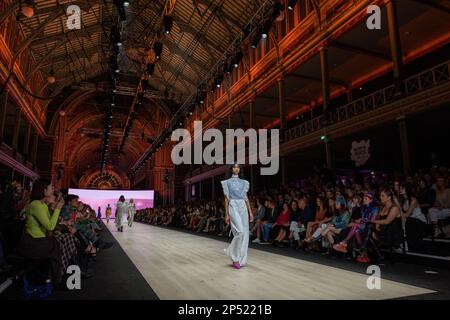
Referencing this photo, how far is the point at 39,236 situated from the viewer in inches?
123

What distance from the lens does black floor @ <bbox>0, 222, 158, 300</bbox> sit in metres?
3.12

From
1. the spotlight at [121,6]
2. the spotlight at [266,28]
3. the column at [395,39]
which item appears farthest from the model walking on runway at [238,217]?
the spotlight at [266,28]

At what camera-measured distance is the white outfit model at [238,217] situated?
15.5ft

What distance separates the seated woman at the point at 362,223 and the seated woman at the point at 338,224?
29 cm

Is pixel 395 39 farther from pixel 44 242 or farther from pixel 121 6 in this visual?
pixel 44 242

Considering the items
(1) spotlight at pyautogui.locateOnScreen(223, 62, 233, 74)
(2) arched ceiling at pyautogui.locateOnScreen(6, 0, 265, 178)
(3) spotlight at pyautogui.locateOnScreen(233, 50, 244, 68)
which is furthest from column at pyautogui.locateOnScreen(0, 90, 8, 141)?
(3) spotlight at pyautogui.locateOnScreen(233, 50, 244, 68)

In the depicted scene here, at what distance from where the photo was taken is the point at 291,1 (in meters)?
10.0

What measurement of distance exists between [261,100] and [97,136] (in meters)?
26.2

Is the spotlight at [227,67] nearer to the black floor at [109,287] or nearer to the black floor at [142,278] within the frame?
the black floor at [142,278]

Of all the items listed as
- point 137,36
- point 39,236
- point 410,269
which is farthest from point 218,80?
point 39,236

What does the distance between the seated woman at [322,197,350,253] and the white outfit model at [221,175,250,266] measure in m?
2.10

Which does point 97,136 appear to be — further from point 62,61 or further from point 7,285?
point 7,285

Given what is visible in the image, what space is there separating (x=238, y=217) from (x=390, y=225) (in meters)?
2.49

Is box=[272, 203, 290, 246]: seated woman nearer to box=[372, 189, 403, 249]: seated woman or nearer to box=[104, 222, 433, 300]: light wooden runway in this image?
box=[104, 222, 433, 300]: light wooden runway
